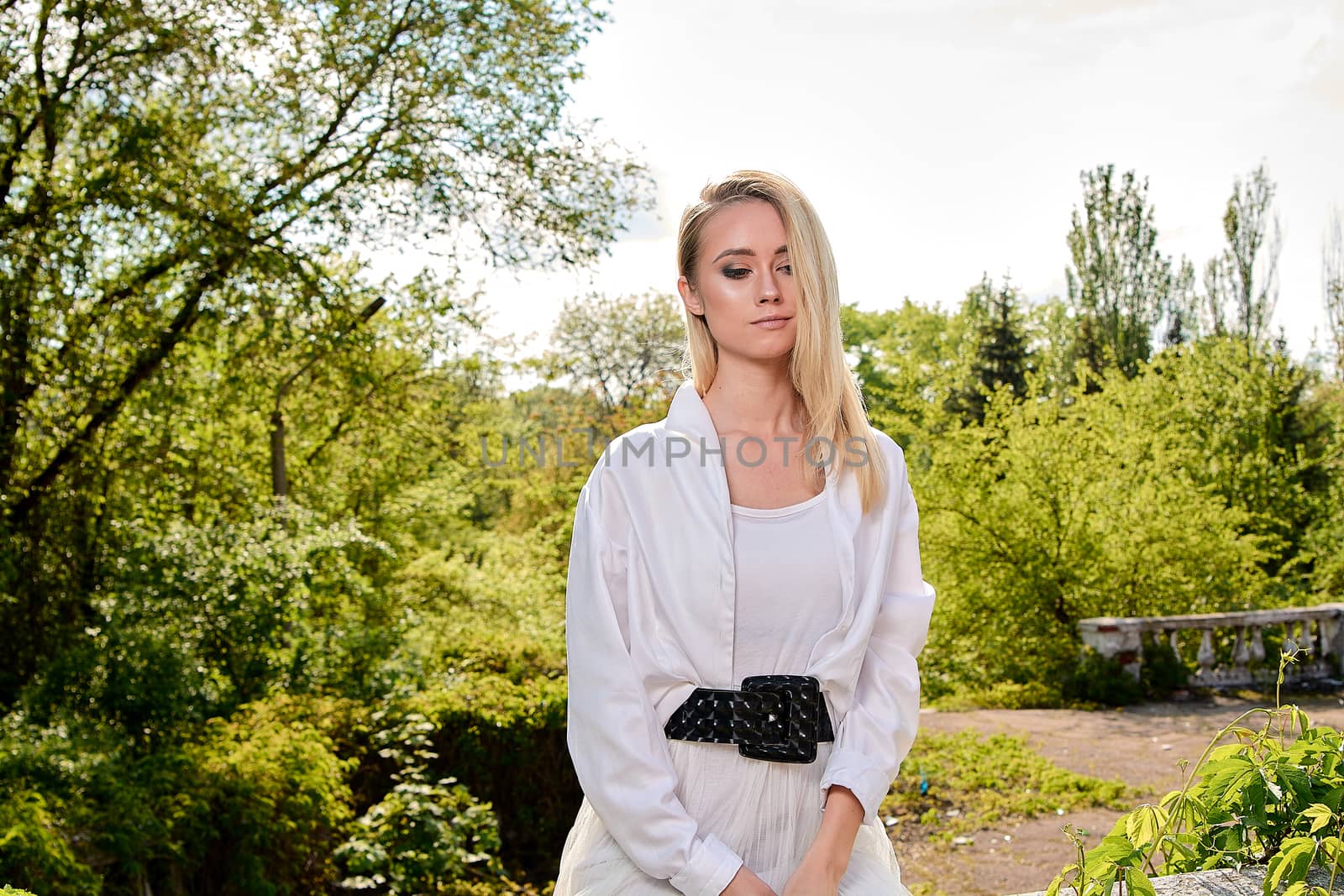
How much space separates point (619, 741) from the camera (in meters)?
1.72

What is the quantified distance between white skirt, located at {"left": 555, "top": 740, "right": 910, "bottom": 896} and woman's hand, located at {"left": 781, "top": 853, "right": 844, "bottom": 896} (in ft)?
0.22

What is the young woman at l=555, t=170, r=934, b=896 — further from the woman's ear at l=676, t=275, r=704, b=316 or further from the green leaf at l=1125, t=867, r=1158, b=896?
the green leaf at l=1125, t=867, r=1158, b=896

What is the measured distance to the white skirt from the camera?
5.74ft

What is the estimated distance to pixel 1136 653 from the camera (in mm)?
8766

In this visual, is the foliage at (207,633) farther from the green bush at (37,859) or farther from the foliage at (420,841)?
the green bush at (37,859)

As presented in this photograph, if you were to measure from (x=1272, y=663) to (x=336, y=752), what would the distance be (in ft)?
24.2

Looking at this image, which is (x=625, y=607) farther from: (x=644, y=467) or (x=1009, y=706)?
(x=1009, y=706)

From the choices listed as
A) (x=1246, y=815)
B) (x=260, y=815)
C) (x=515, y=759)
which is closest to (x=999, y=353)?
(x=515, y=759)

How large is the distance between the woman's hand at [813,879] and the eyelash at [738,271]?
95 cm

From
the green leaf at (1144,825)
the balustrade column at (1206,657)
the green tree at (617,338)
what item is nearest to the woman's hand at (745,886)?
the green leaf at (1144,825)

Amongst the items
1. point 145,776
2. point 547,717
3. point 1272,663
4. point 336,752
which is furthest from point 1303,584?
point 145,776

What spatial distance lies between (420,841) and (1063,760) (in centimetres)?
373

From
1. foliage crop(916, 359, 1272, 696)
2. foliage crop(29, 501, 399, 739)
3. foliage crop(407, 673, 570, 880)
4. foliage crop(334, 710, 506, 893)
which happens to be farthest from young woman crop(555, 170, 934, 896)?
foliage crop(916, 359, 1272, 696)

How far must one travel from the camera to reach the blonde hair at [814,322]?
190 centimetres
